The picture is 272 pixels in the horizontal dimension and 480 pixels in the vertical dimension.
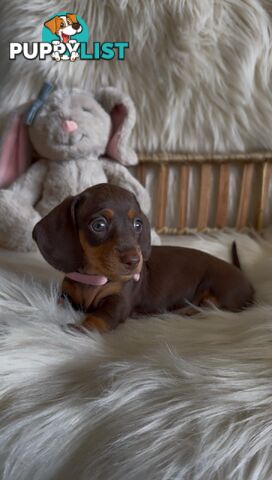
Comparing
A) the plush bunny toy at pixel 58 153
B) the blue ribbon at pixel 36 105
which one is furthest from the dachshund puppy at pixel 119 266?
the blue ribbon at pixel 36 105

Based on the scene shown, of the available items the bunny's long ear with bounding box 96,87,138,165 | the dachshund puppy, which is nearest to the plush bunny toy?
the bunny's long ear with bounding box 96,87,138,165

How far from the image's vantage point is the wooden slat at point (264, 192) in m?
1.17

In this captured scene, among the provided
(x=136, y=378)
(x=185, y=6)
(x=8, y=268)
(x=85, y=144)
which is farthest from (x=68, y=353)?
(x=185, y=6)

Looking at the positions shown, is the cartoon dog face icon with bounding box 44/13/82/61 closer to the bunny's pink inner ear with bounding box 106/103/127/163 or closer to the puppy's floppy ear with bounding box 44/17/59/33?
the puppy's floppy ear with bounding box 44/17/59/33

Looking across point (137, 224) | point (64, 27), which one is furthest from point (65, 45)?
point (137, 224)

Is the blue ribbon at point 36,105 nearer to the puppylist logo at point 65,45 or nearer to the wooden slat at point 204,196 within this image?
the puppylist logo at point 65,45

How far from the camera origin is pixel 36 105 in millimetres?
1039

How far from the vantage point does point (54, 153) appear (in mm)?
1038

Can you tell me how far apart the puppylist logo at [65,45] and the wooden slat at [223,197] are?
32 centimetres

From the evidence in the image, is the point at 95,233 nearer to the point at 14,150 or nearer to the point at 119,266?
the point at 119,266

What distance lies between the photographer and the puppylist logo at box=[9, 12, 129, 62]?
105 centimetres

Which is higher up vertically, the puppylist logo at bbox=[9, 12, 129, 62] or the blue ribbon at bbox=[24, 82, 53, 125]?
the puppylist logo at bbox=[9, 12, 129, 62]

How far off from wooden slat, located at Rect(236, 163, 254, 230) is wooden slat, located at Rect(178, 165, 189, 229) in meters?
0.12

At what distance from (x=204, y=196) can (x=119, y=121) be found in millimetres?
257
